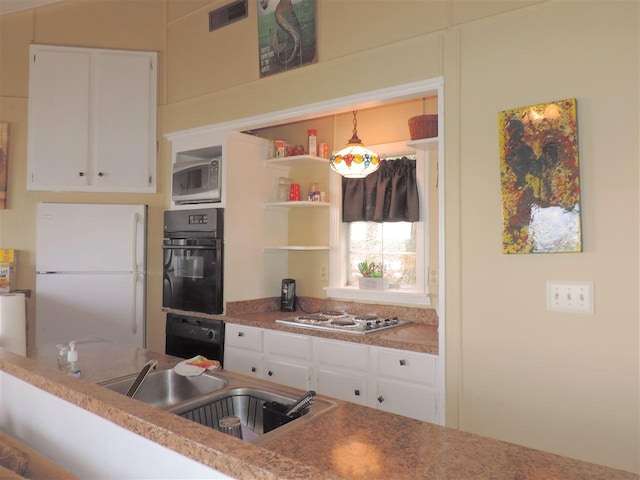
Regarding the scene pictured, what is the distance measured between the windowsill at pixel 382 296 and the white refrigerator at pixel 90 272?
4.87 ft

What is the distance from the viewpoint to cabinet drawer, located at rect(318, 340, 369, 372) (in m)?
2.73

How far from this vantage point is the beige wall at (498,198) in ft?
6.30

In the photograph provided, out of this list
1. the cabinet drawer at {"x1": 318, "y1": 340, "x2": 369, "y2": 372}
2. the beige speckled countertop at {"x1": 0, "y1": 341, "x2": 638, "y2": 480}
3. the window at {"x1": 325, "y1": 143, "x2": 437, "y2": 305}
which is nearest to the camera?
the beige speckled countertop at {"x1": 0, "y1": 341, "x2": 638, "y2": 480}

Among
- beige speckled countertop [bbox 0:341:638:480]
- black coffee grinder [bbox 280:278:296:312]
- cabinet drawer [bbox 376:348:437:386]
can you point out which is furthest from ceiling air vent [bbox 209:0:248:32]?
beige speckled countertop [bbox 0:341:638:480]

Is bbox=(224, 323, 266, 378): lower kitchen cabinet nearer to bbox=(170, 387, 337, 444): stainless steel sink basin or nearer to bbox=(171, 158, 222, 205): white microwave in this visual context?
bbox=(171, 158, 222, 205): white microwave

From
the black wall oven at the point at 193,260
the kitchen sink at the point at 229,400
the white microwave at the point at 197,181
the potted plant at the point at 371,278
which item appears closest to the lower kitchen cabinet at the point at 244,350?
the black wall oven at the point at 193,260

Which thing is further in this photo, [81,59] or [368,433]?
[81,59]

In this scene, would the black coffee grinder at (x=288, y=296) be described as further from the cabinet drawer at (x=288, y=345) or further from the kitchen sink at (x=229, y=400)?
the kitchen sink at (x=229, y=400)

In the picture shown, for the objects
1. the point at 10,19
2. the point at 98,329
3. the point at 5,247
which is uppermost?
the point at 10,19

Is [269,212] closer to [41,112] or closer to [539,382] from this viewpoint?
[41,112]

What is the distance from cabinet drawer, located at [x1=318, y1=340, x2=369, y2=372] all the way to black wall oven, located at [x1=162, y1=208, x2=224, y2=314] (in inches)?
35.9

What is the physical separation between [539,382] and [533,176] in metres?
0.87

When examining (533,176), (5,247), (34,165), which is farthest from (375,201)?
(5,247)

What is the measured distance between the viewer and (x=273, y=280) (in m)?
3.82
